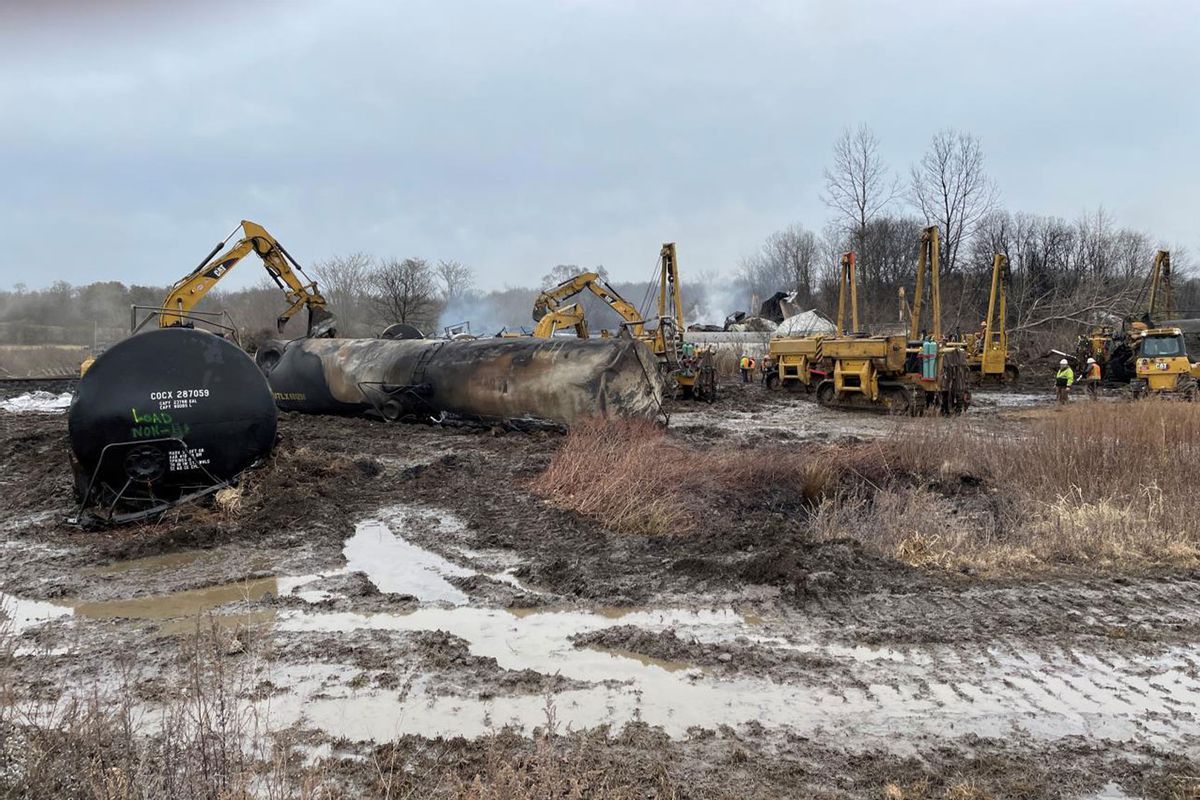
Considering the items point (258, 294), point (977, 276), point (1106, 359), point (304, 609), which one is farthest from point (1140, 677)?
point (258, 294)

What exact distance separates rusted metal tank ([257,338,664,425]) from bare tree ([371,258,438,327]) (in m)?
26.4

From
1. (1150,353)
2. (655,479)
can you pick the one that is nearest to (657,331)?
(655,479)

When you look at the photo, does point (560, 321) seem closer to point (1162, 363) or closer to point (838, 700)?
point (1162, 363)

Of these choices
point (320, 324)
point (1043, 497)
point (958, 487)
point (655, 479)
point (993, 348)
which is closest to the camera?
point (1043, 497)

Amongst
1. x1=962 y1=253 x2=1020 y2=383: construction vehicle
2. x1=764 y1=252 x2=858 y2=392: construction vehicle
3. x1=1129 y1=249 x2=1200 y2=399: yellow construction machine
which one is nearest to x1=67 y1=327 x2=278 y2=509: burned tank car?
x1=764 y1=252 x2=858 y2=392: construction vehicle

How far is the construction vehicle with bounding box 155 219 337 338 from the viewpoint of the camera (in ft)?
59.3

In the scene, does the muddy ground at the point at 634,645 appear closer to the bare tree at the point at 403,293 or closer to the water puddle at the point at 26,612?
the water puddle at the point at 26,612

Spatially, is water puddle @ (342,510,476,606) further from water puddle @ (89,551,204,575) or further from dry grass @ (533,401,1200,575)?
dry grass @ (533,401,1200,575)

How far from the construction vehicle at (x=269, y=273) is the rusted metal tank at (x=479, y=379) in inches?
158

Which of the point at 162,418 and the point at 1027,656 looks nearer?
the point at 1027,656

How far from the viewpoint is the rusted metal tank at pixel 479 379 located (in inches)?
500

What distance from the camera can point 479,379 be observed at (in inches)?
527

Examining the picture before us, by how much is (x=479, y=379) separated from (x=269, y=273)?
31.2 ft

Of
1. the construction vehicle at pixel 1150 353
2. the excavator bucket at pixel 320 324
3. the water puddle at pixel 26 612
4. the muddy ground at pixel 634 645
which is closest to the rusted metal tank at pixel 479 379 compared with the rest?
the excavator bucket at pixel 320 324
